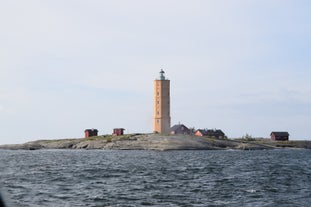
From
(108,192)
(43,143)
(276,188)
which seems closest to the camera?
(108,192)

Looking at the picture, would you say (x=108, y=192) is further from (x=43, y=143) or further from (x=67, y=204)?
(x=43, y=143)

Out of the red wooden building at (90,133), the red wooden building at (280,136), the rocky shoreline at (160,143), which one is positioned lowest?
the rocky shoreline at (160,143)

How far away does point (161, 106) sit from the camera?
570 ft

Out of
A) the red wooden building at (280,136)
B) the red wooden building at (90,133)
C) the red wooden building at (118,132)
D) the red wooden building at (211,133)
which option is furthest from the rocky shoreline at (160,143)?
the red wooden building at (211,133)

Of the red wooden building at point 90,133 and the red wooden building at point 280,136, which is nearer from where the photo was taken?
the red wooden building at point 90,133

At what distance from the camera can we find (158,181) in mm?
42500

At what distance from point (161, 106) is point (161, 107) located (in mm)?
443

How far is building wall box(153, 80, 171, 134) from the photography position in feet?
565

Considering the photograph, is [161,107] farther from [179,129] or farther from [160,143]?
[160,143]

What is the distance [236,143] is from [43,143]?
77.6 metres

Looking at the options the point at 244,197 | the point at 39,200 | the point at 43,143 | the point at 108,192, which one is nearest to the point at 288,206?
the point at 244,197

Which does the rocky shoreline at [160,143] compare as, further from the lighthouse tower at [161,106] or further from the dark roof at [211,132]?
the dark roof at [211,132]

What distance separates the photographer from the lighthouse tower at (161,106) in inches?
6772

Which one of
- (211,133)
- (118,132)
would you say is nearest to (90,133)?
(118,132)
